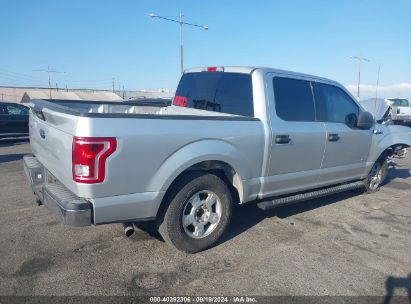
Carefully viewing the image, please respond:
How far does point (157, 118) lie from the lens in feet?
10.8

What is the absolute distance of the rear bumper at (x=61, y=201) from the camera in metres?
3.01

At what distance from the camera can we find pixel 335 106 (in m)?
5.30

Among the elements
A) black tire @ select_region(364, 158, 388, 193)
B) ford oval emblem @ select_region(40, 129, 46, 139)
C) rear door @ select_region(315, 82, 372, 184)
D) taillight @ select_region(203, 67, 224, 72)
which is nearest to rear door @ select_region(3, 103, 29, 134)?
ford oval emblem @ select_region(40, 129, 46, 139)

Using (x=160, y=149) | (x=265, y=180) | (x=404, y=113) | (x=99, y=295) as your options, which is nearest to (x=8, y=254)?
(x=99, y=295)

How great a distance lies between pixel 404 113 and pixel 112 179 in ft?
77.9

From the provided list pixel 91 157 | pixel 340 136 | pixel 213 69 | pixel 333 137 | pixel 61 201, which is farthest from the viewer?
pixel 340 136

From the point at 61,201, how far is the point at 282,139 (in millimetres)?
2566

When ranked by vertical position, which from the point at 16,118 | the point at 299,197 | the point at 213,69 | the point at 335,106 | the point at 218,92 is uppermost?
the point at 213,69

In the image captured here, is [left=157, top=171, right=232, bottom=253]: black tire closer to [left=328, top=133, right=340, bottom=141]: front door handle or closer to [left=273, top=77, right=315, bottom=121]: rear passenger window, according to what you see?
[left=273, top=77, right=315, bottom=121]: rear passenger window

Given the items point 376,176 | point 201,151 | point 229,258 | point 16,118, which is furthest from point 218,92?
point 16,118

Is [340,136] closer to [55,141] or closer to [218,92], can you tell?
[218,92]

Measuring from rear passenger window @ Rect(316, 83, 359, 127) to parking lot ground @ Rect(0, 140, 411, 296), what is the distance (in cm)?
144

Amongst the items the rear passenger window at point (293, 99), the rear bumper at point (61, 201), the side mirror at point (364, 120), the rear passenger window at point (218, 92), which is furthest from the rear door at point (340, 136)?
the rear bumper at point (61, 201)

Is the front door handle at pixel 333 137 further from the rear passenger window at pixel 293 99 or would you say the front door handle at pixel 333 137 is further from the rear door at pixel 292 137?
the rear passenger window at pixel 293 99
